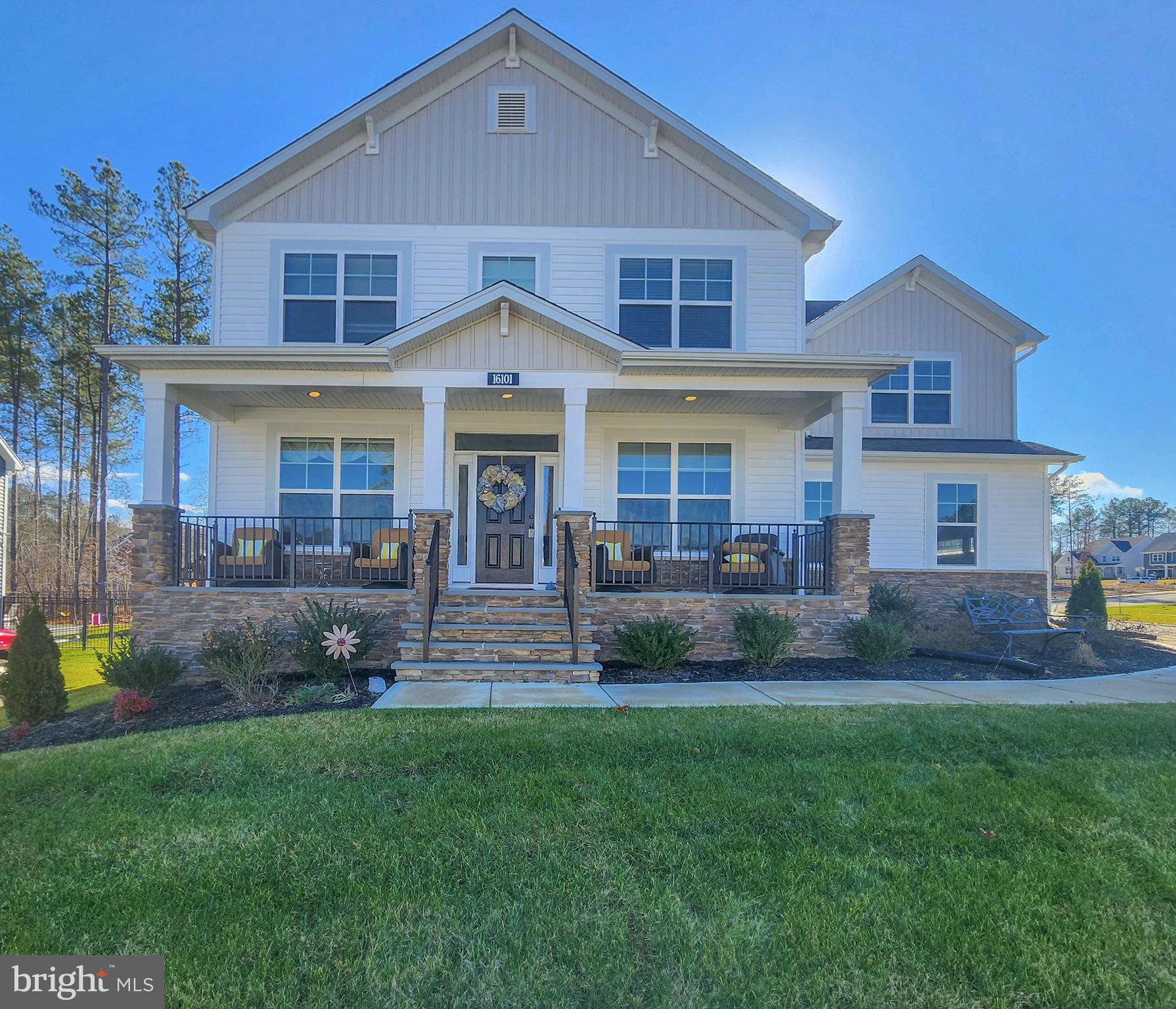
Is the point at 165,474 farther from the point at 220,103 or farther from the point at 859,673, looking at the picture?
the point at 220,103

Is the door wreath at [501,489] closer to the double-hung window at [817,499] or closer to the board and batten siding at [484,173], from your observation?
the board and batten siding at [484,173]

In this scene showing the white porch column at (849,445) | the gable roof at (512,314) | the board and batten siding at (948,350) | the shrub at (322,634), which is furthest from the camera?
the board and batten siding at (948,350)

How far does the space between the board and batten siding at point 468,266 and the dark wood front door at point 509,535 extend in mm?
2649

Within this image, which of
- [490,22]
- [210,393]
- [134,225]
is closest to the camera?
[210,393]

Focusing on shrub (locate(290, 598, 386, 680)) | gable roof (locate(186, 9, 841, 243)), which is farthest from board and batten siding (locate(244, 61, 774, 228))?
shrub (locate(290, 598, 386, 680))

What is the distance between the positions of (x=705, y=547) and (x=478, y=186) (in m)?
6.98

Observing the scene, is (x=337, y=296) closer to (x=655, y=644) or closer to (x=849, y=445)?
(x=655, y=644)

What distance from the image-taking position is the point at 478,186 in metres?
11.3

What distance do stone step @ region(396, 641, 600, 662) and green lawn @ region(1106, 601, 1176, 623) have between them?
15.0 m

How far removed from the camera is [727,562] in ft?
32.4

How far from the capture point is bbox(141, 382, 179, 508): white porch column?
9.07 m

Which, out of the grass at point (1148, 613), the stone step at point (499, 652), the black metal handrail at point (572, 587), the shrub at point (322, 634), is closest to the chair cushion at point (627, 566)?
the black metal handrail at point (572, 587)

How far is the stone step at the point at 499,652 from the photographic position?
7.88 metres

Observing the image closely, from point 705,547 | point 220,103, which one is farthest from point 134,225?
point 705,547
